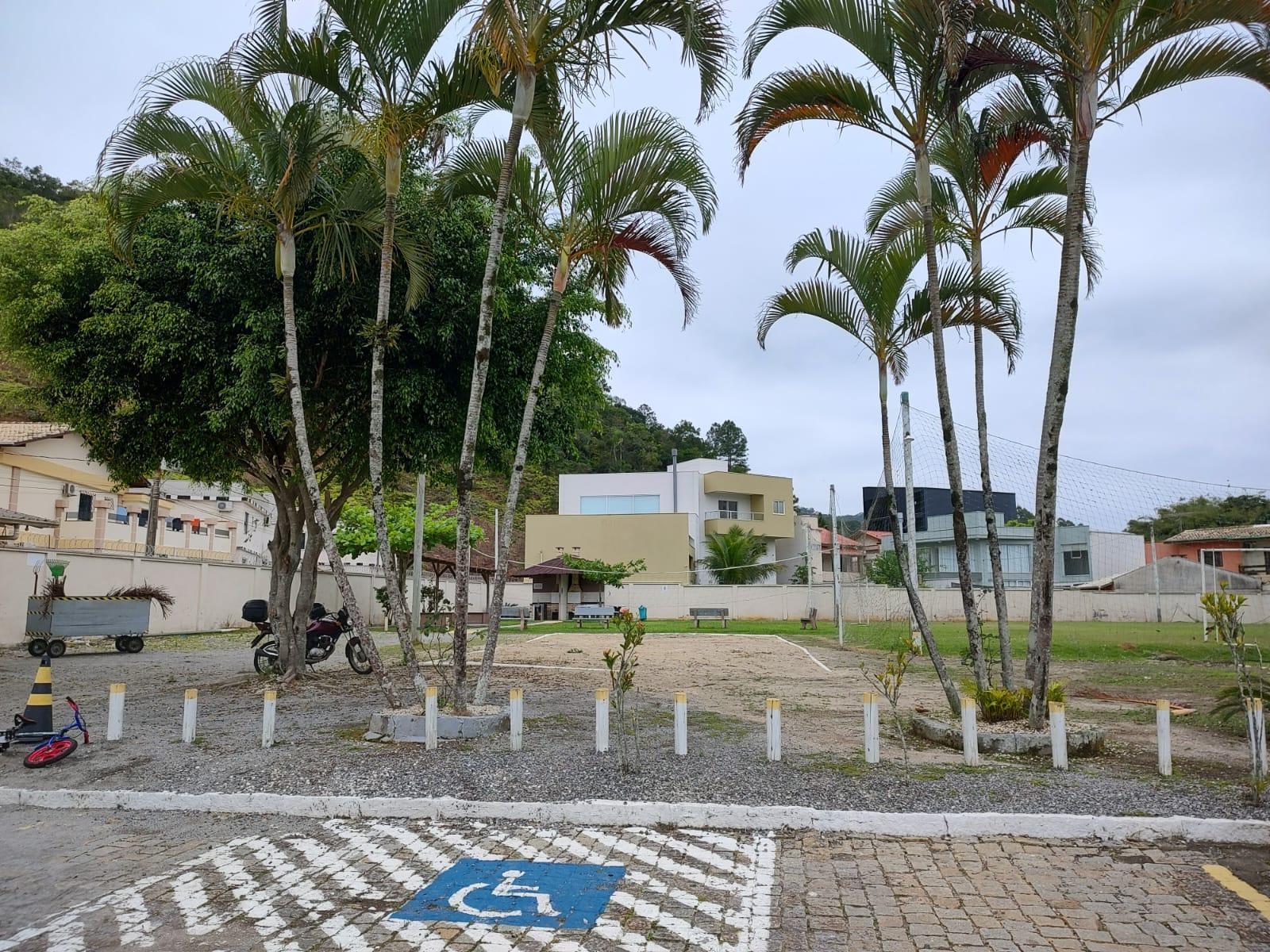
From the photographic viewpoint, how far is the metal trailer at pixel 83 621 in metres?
18.9

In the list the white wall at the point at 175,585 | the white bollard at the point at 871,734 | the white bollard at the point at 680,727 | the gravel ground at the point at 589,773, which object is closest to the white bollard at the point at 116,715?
the gravel ground at the point at 589,773

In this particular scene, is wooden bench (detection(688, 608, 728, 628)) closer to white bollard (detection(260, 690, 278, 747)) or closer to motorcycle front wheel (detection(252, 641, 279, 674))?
motorcycle front wheel (detection(252, 641, 279, 674))

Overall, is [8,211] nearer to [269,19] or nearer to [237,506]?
[237,506]

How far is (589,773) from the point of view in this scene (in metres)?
7.29

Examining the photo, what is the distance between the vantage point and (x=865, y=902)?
467 cm

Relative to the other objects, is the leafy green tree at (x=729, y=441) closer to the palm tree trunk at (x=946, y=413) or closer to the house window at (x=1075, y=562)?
the house window at (x=1075, y=562)

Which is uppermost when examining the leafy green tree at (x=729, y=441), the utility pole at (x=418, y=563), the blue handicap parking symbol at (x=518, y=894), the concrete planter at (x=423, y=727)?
the leafy green tree at (x=729, y=441)

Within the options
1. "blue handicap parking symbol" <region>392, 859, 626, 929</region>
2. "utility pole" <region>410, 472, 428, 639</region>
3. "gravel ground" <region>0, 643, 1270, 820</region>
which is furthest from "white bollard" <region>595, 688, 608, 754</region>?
"utility pole" <region>410, 472, 428, 639</region>

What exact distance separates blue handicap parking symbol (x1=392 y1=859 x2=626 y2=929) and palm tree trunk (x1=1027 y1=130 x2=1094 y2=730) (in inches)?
181

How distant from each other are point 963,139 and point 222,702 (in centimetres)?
1134

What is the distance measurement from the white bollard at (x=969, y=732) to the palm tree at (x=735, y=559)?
38.4m

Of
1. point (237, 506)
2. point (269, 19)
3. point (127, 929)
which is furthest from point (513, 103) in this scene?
point (237, 506)

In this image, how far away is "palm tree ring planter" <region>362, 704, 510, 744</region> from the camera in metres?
8.54

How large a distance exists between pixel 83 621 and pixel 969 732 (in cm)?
1915
